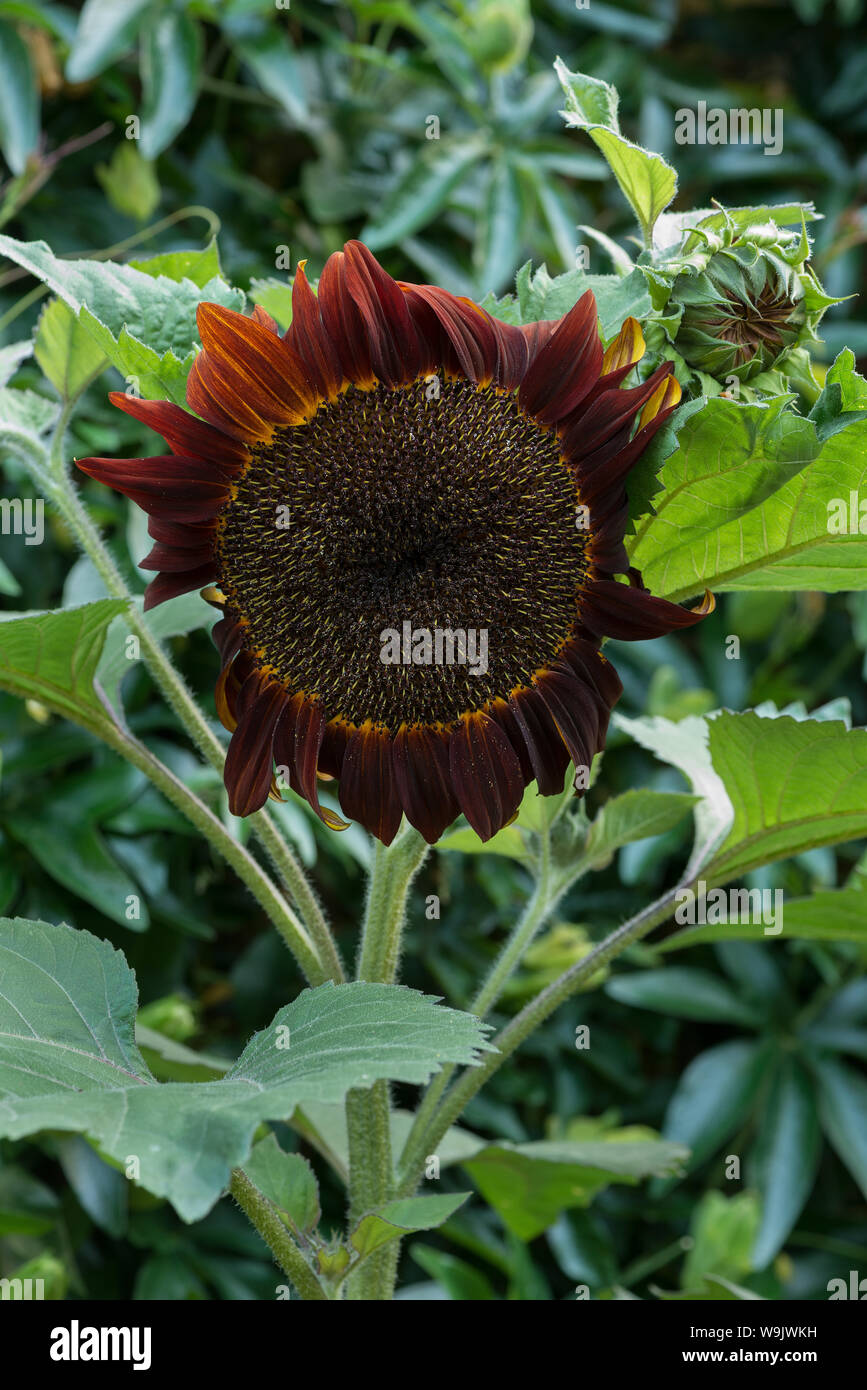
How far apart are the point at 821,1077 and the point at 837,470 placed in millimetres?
758

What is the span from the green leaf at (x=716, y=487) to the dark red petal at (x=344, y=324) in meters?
0.07

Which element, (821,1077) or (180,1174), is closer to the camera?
(180,1174)

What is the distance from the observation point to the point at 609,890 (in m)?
0.99

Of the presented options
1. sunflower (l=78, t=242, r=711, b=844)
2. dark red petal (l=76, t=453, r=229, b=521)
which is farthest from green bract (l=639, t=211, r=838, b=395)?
dark red petal (l=76, t=453, r=229, b=521)

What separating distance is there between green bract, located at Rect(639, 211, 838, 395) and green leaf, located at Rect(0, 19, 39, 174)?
1.98 feet

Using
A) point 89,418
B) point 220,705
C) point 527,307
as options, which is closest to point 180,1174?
point 220,705

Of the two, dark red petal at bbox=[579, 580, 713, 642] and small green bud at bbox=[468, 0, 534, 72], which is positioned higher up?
small green bud at bbox=[468, 0, 534, 72]

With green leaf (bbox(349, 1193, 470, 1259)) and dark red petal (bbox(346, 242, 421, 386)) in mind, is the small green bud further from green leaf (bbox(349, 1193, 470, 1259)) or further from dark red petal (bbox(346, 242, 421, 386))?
green leaf (bbox(349, 1193, 470, 1259))

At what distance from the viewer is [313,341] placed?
28 cm

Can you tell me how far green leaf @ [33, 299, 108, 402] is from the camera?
0.39 meters

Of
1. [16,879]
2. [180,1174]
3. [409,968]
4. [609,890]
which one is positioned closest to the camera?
[180,1174]

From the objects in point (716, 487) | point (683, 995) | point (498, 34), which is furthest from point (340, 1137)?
point (498, 34)

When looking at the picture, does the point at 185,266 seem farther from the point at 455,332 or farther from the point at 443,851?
the point at 443,851

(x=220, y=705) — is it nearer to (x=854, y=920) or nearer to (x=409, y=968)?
(x=854, y=920)
